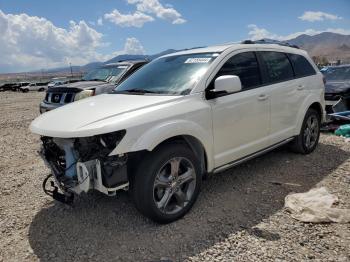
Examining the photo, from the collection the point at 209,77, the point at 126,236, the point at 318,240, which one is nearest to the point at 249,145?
the point at 209,77

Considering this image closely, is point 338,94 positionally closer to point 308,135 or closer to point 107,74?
point 308,135

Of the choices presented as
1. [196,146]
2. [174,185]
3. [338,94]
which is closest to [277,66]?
[196,146]

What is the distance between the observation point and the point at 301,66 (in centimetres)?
582

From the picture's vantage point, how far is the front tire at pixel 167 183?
340 centimetres

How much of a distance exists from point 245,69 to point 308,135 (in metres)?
2.07

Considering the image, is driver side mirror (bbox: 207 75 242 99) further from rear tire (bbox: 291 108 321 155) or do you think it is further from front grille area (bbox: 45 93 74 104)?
front grille area (bbox: 45 93 74 104)

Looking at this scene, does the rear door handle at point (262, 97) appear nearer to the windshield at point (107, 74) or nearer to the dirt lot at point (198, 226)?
the dirt lot at point (198, 226)

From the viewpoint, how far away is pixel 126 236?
11.6 feet

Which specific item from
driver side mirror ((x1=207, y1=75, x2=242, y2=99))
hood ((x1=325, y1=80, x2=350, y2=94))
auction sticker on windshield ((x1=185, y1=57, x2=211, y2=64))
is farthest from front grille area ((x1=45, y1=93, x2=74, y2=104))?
hood ((x1=325, y1=80, x2=350, y2=94))

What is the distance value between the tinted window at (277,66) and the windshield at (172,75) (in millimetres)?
1055

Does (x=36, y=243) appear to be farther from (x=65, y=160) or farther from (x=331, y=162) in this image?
(x=331, y=162)

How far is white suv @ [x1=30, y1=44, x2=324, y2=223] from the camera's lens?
331 cm

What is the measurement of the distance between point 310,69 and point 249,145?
2.33 m

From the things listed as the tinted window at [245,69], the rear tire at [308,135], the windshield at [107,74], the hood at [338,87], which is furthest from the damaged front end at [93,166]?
the hood at [338,87]
